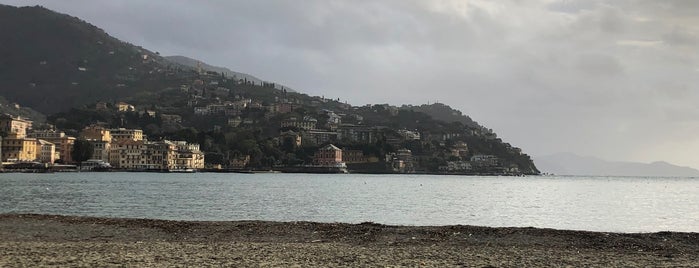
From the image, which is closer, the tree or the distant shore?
A: the distant shore

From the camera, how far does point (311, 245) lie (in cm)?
1919

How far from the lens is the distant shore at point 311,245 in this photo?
15.1 m

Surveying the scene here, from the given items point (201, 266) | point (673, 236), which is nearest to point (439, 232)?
point (673, 236)

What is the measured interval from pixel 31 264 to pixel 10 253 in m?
2.37

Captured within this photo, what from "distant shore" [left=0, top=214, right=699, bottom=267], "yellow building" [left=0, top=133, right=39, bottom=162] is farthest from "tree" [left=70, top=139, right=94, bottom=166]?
"distant shore" [left=0, top=214, right=699, bottom=267]

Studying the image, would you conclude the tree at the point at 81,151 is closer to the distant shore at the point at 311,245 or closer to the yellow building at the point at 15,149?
the yellow building at the point at 15,149

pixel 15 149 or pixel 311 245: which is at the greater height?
pixel 15 149

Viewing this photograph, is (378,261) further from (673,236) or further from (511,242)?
(673,236)

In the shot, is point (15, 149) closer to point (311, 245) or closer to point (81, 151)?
point (81, 151)

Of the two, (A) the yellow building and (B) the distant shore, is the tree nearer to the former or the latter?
(A) the yellow building

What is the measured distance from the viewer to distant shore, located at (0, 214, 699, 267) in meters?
15.1

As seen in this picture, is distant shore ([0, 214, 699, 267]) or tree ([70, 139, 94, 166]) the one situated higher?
tree ([70, 139, 94, 166])

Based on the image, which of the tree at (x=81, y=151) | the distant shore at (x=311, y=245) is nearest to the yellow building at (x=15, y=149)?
the tree at (x=81, y=151)

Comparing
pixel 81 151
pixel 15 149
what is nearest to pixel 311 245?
pixel 81 151
